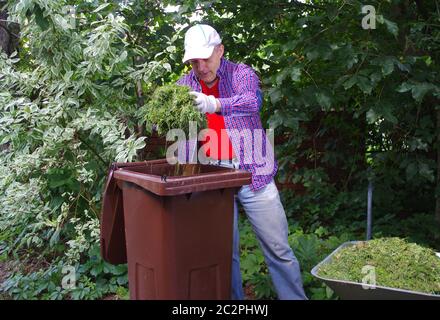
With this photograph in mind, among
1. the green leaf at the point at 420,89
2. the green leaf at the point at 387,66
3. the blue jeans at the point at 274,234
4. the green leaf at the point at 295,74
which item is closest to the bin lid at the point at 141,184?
the blue jeans at the point at 274,234

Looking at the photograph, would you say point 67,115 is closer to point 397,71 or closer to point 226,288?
point 226,288

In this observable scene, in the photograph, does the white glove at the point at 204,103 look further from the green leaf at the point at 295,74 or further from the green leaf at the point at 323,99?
the green leaf at the point at 323,99

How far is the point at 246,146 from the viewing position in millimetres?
2998

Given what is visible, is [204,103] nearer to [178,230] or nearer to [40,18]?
[178,230]

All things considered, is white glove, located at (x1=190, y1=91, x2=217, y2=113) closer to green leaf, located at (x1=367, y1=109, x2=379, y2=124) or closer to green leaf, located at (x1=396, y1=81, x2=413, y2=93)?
green leaf, located at (x1=367, y1=109, x2=379, y2=124)

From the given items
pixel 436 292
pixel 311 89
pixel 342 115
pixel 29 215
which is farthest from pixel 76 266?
pixel 342 115

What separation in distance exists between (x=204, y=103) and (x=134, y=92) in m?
1.35

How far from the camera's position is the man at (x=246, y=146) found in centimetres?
290

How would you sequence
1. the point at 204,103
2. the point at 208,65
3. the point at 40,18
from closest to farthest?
the point at 204,103
the point at 208,65
the point at 40,18

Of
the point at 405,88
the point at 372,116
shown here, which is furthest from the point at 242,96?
the point at 405,88

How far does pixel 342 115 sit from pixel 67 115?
304 centimetres

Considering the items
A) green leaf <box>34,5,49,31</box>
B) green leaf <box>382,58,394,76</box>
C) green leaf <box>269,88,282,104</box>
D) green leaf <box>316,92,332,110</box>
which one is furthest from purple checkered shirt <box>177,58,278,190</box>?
green leaf <box>34,5,49,31</box>

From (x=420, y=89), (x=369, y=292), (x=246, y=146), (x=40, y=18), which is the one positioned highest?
(x=40, y=18)

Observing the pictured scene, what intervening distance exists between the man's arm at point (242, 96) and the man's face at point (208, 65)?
12cm
